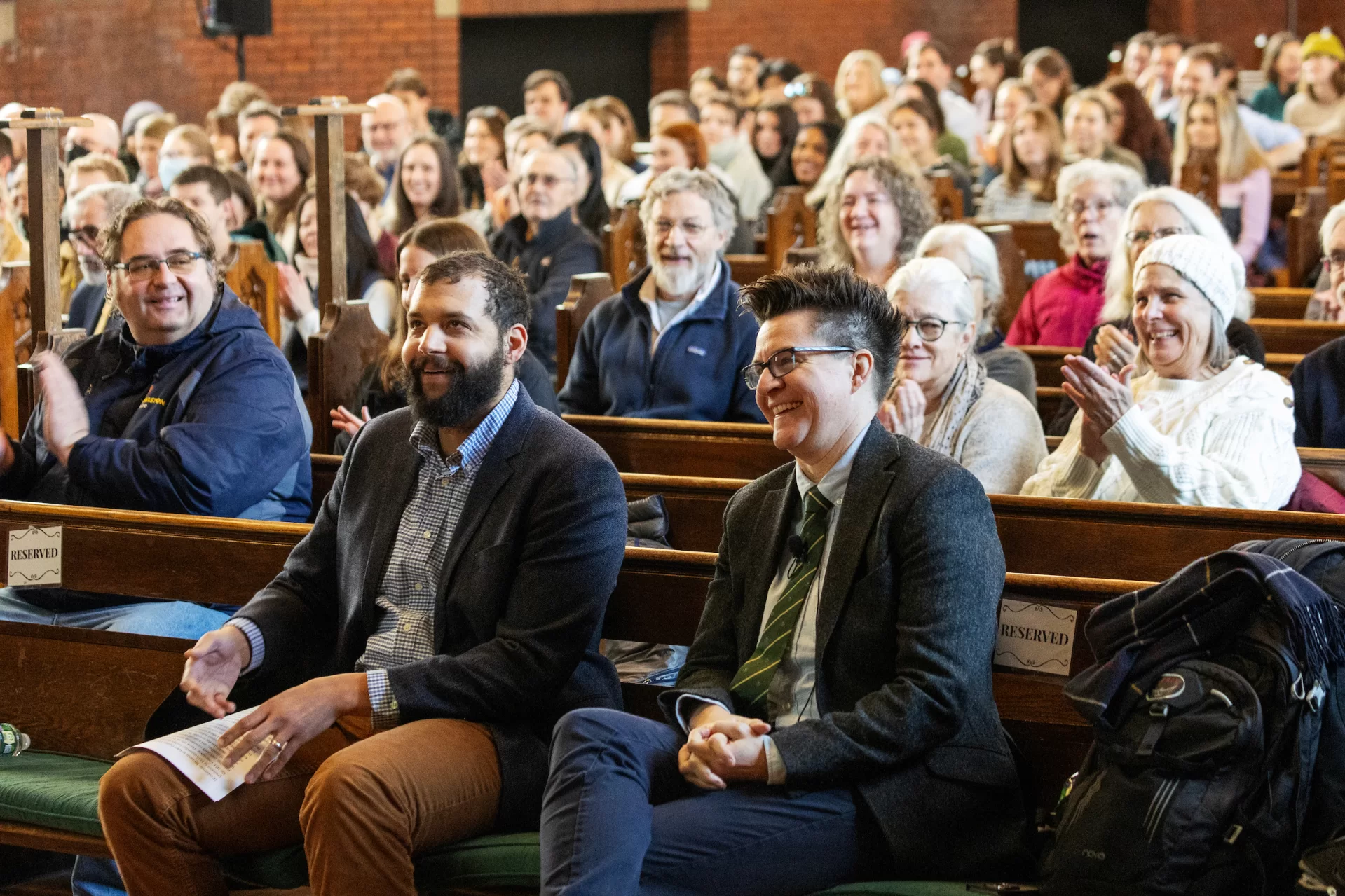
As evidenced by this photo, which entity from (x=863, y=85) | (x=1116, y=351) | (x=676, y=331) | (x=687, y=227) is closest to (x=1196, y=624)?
(x=1116, y=351)

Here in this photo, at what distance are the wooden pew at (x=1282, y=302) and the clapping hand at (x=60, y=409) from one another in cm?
359

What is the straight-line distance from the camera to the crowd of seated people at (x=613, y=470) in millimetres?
2174

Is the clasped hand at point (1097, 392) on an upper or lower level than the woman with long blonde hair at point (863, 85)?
lower

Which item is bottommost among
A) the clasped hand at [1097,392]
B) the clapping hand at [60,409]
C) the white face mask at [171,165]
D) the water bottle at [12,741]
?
the water bottle at [12,741]

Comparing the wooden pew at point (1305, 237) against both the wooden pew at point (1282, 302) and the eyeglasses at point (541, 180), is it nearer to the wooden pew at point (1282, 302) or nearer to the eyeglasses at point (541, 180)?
the wooden pew at point (1282, 302)

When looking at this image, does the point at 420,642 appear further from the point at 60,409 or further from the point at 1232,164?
the point at 1232,164

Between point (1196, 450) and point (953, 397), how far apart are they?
0.49 m

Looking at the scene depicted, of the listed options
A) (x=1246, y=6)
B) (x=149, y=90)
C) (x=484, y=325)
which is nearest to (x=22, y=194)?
(x=149, y=90)

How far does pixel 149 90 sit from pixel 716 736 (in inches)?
399

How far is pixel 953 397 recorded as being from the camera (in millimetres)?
3232

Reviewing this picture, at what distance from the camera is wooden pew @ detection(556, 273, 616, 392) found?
4594 millimetres

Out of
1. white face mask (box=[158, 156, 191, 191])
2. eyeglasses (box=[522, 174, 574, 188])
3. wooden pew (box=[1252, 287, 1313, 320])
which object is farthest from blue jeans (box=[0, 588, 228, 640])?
white face mask (box=[158, 156, 191, 191])

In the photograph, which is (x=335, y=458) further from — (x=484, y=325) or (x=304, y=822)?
(x=304, y=822)

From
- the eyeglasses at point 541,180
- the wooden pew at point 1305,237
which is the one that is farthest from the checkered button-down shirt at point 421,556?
the wooden pew at point 1305,237
